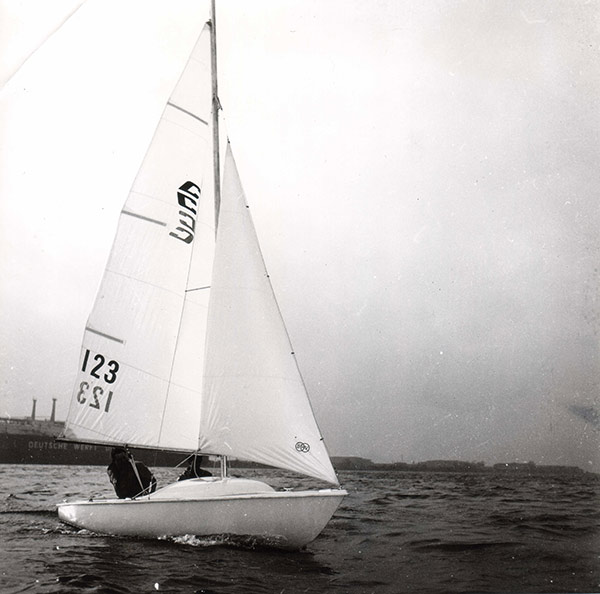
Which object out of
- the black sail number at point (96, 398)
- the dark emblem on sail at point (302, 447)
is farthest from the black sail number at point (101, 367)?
the dark emblem on sail at point (302, 447)

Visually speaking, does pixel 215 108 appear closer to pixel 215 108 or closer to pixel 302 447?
pixel 215 108

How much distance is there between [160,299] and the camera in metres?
8.91

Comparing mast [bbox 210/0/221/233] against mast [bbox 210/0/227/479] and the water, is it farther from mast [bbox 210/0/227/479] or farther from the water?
the water

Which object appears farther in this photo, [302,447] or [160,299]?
[160,299]

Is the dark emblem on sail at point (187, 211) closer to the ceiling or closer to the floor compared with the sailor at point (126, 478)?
closer to the ceiling

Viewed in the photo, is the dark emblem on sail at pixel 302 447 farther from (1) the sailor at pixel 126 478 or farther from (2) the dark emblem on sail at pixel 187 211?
(2) the dark emblem on sail at pixel 187 211

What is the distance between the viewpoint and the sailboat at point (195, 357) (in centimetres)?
762

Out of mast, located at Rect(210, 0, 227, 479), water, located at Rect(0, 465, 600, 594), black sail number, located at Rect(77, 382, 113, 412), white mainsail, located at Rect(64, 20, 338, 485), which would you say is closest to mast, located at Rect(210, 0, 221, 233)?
mast, located at Rect(210, 0, 227, 479)

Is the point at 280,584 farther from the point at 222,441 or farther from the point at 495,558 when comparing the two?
the point at 495,558

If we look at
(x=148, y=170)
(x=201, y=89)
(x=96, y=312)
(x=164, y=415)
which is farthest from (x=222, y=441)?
(x=201, y=89)

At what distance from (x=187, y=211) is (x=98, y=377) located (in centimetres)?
252

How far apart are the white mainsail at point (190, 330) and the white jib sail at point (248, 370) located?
13 millimetres

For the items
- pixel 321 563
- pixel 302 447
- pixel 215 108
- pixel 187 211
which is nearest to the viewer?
pixel 321 563

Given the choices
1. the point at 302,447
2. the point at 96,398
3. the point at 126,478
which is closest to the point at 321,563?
the point at 302,447
